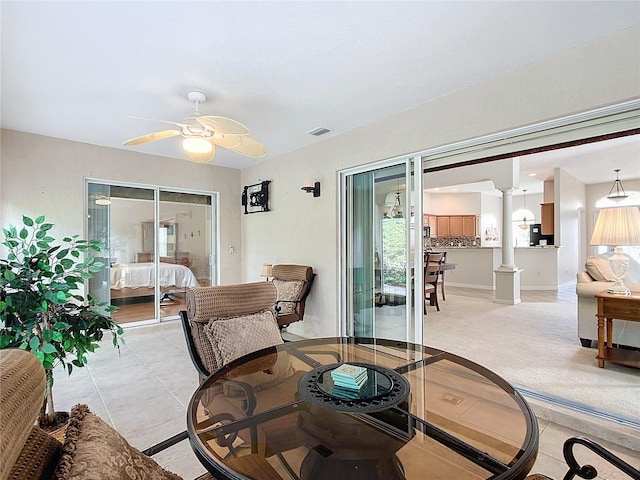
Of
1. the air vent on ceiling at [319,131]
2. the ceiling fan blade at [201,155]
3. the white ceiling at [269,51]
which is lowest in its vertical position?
the ceiling fan blade at [201,155]

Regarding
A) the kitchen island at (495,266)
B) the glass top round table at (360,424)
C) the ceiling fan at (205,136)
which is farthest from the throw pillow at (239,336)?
the kitchen island at (495,266)

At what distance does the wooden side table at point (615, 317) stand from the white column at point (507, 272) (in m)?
3.14

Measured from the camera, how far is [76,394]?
2.90m

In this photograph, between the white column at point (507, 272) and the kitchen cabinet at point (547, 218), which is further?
the kitchen cabinet at point (547, 218)

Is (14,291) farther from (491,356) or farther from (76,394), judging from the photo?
(491,356)

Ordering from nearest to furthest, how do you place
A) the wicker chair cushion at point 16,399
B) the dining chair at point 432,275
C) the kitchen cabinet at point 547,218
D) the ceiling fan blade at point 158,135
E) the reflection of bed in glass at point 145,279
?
the wicker chair cushion at point 16,399, the ceiling fan blade at point 158,135, the reflection of bed in glass at point 145,279, the dining chair at point 432,275, the kitchen cabinet at point 547,218

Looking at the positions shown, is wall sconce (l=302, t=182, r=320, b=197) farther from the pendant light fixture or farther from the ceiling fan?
the pendant light fixture

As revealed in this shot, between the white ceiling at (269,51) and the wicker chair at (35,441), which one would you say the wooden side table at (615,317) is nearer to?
the white ceiling at (269,51)

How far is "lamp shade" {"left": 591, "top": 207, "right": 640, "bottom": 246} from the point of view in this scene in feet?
10.5

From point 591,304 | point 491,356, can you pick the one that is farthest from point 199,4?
point 591,304

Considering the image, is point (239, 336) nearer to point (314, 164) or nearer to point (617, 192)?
point (314, 164)

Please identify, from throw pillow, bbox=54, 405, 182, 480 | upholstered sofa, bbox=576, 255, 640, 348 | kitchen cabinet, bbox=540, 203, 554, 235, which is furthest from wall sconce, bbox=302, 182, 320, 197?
kitchen cabinet, bbox=540, 203, 554, 235

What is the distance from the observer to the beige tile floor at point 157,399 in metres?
2.02

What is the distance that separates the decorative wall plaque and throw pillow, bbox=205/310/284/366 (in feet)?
10.1
